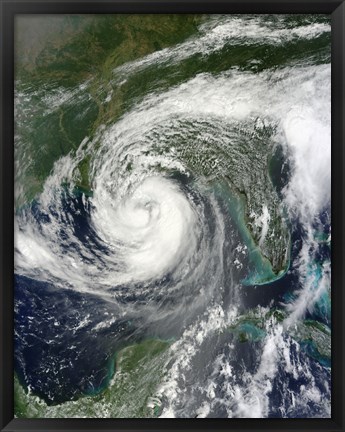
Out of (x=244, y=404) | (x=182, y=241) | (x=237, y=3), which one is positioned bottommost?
(x=244, y=404)

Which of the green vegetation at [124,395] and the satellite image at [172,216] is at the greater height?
the satellite image at [172,216]

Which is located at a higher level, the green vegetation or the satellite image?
the satellite image

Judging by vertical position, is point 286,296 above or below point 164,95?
below

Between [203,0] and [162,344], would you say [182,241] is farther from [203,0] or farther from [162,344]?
[203,0]

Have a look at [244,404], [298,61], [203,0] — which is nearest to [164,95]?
[203,0]

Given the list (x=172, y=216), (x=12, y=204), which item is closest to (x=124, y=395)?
(x=172, y=216)
